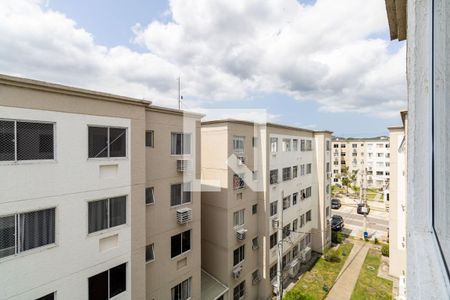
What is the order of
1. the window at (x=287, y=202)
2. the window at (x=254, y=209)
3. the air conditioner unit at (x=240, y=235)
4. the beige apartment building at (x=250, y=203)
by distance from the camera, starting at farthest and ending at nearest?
1. the window at (x=287, y=202)
2. the window at (x=254, y=209)
3. the air conditioner unit at (x=240, y=235)
4. the beige apartment building at (x=250, y=203)

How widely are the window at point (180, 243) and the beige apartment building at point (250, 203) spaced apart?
259 cm

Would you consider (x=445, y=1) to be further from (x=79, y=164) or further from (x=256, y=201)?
(x=256, y=201)

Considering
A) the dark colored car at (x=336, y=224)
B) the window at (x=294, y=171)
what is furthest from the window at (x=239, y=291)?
the dark colored car at (x=336, y=224)

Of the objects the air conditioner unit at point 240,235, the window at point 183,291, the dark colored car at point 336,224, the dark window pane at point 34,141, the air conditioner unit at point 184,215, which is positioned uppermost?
the dark window pane at point 34,141

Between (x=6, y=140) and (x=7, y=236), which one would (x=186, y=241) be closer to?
(x=7, y=236)

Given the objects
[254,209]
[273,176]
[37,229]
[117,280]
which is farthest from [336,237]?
[37,229]

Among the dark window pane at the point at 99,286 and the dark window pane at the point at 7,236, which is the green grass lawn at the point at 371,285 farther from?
the dark window pane at the point at 7,236

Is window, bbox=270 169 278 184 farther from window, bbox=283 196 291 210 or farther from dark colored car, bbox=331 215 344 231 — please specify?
dark colored car, bbox=331 215 344 231

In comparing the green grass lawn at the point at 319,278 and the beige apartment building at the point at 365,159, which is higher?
the beige apartment building at the point at 365,159

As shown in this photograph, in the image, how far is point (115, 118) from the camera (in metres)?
7.29

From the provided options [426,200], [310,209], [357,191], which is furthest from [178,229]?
[357,191]

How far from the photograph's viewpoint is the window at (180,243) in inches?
386

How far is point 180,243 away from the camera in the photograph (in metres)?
10.1

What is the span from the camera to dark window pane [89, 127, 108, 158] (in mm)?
6766
